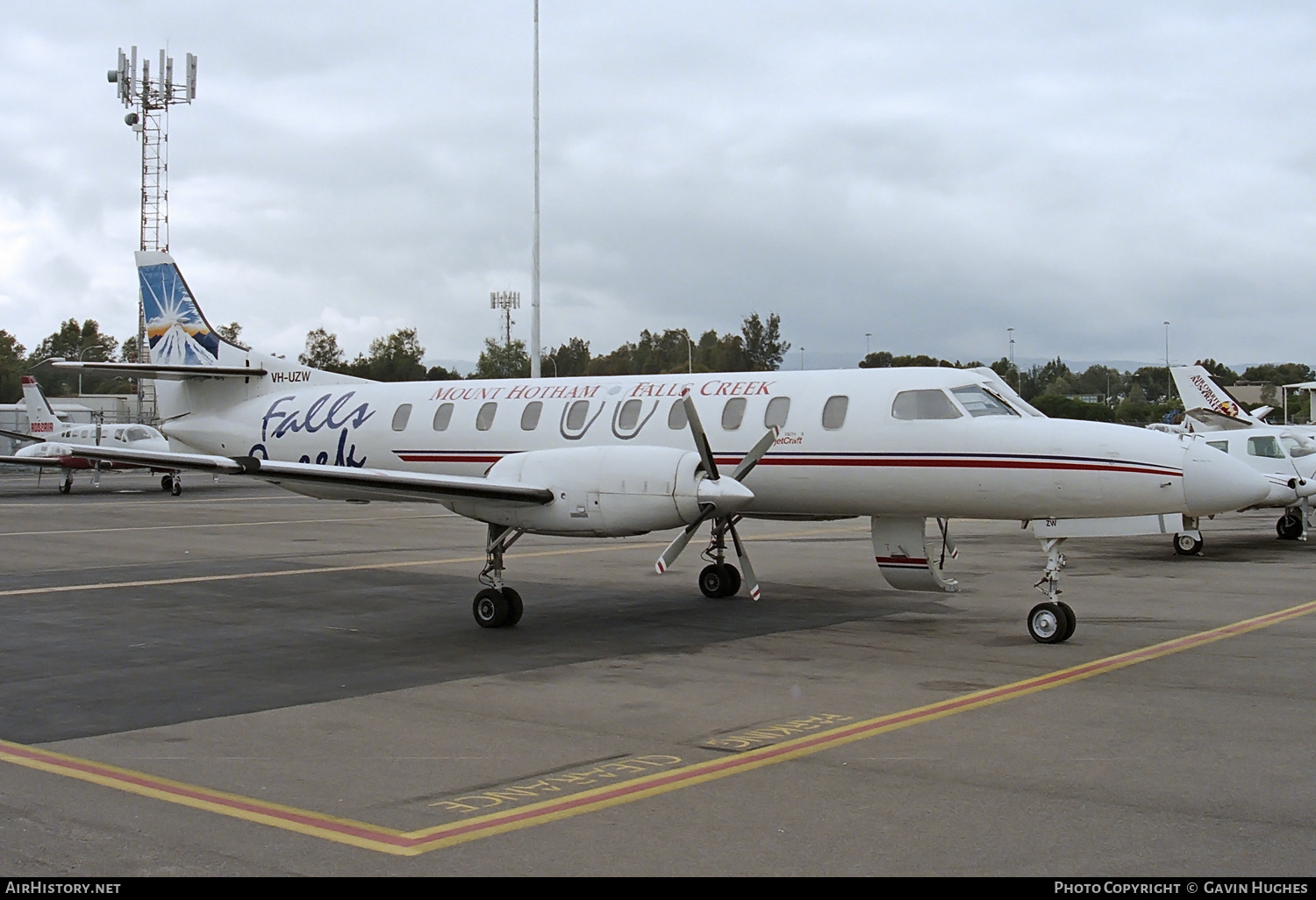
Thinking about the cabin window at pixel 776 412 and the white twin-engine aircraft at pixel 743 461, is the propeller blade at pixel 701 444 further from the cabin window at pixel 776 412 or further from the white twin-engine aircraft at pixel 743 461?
the cabin window at pixel 776 412

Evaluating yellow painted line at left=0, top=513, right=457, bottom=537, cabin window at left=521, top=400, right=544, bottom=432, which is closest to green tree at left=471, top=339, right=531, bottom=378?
yellow painted line at left=0, top=513, right=457, bottom=537

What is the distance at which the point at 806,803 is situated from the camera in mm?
6312

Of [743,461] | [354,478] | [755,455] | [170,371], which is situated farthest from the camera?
[170,371]

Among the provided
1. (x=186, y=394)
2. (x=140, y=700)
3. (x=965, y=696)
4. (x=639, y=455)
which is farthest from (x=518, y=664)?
(x=186, y=394)

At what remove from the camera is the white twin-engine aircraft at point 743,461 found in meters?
11.8

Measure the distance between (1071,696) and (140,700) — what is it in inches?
294

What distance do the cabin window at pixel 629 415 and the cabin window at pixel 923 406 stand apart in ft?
11.2

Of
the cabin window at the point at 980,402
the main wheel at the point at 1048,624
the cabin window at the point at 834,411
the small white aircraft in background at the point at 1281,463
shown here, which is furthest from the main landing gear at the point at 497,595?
the small white aircraft in background at the point at 1281,463

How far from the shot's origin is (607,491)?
1197 cm

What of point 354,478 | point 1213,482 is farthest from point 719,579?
point 1213,482

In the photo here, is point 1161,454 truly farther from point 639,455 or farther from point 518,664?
point 518,664

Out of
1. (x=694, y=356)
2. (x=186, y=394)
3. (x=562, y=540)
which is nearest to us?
(x=186, y=394)

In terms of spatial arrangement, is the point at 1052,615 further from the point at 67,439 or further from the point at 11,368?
the point at 11,368

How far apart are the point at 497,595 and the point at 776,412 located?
4.00 m
